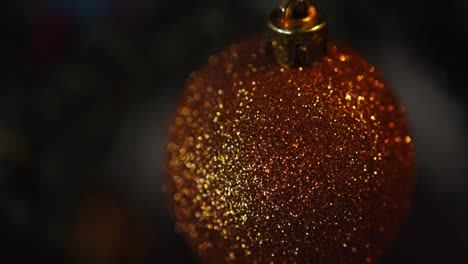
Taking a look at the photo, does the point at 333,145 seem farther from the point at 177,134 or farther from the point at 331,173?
the point at 177,134

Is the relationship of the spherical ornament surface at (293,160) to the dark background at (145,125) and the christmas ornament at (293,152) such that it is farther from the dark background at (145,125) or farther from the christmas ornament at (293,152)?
the dark background at (145,125)

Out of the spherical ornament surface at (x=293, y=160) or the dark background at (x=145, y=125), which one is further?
the dark background at (x=145, y=125)

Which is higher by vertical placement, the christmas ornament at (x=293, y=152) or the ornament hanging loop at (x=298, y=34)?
the ornament hanging loop at (x=298, y=34)

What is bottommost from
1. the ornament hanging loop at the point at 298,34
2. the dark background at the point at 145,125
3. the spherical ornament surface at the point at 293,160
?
the dark background at the point at 145,125

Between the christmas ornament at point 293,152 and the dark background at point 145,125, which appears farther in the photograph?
the dark background at point 145,125

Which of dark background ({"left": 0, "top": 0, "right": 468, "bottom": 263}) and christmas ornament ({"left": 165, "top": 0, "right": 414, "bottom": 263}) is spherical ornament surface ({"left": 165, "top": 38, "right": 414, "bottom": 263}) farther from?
dark background ({"left": 0, "top": 0, "right": 468, "bottom": 263})

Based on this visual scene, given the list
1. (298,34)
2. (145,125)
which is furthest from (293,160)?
(145,125)

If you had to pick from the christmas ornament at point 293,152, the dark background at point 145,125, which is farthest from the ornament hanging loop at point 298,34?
the dark background at point 145,125
